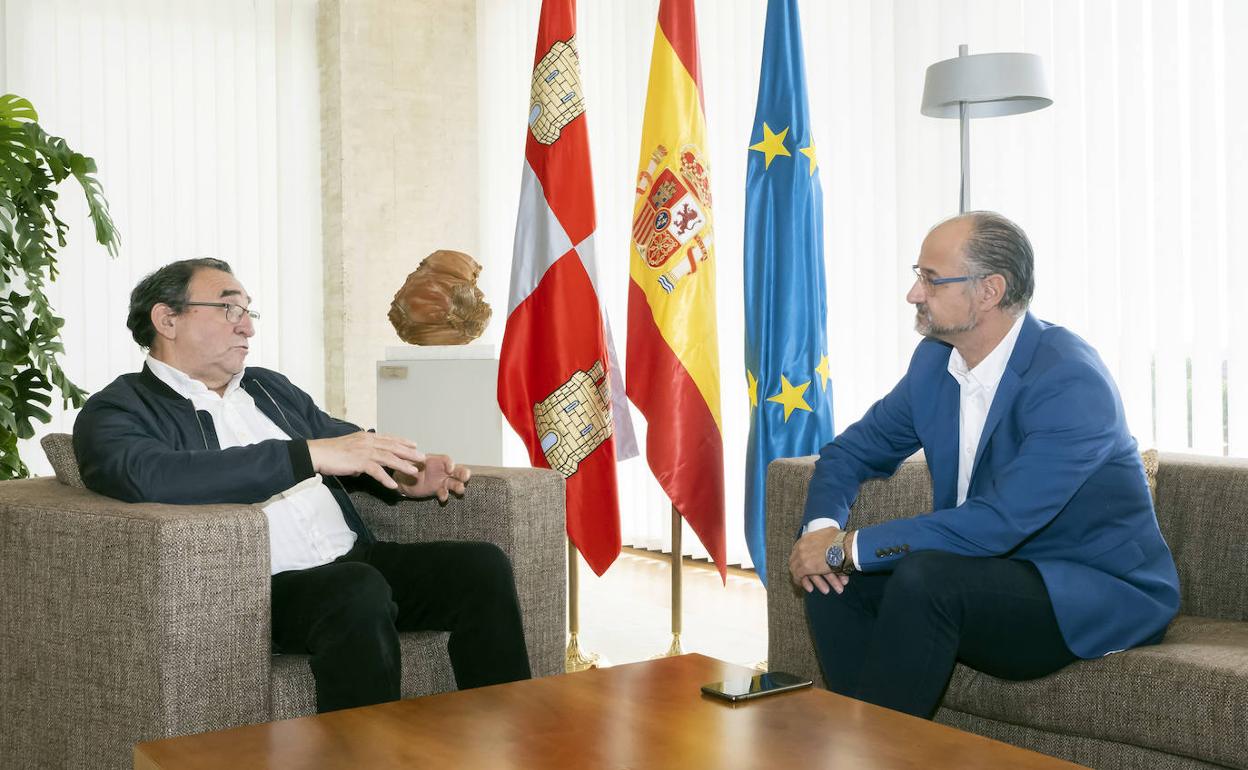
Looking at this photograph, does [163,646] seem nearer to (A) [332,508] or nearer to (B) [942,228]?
(A) [332,508]

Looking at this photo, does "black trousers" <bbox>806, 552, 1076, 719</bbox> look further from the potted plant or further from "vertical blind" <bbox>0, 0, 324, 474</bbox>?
"vertical blind" <bbox>0, 0, 324, 474</bbox>

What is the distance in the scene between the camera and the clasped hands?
81.7 inches

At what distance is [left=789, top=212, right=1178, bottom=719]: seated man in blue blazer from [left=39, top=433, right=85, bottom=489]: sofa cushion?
1.38 m

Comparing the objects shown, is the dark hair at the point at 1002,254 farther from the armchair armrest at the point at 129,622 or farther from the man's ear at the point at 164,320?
the man's ear at the point at 164,320

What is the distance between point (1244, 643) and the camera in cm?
199

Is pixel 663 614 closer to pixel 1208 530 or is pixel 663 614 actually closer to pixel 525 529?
pixel 525 529

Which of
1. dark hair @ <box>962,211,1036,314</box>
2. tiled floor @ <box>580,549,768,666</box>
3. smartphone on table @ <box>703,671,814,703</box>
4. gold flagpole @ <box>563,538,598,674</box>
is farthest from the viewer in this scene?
tiled floor @ <box>580,549,768,666</box>

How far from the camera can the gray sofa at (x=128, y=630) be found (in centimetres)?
179

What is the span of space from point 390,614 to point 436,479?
0.38m

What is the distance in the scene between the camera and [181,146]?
534 centimetres

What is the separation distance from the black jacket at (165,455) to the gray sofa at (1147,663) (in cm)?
107

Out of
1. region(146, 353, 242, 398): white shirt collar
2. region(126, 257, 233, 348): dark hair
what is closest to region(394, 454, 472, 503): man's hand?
region(146, 353, 242, 398): white shirt collar

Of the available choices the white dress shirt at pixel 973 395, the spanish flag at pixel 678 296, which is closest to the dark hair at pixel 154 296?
the white dress shirt at pixel 973 395

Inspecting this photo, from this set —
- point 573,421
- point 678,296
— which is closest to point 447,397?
point 573,421
